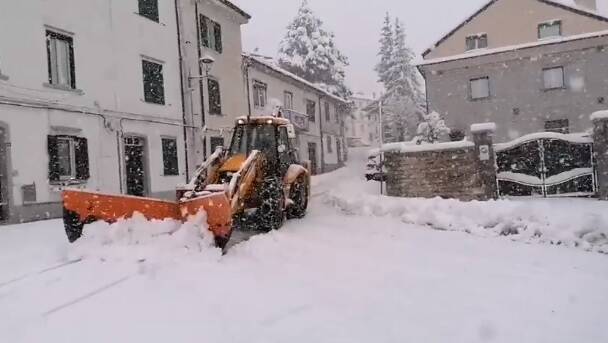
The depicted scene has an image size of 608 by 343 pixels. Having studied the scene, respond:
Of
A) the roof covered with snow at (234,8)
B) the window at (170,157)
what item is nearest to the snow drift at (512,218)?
the window at (170,157)

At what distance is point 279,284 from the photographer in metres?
5.47

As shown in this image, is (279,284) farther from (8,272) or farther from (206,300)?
(8,272)

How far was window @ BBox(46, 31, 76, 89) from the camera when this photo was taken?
43.3 ft

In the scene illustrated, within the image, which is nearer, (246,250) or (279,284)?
(279,284)

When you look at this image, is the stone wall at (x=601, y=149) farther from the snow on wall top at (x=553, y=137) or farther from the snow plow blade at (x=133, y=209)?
the snow plow blade at (x=133, y=209)

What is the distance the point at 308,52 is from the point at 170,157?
26.9 m

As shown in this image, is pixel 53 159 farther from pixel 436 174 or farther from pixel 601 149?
pixel 601 149

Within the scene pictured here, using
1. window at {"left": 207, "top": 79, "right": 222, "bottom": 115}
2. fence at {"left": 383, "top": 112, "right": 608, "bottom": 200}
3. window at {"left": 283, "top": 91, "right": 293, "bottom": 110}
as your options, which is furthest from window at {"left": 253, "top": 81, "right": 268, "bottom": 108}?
fence at {"left": 383, "top": 112, "right": 608, "bottom": 200}

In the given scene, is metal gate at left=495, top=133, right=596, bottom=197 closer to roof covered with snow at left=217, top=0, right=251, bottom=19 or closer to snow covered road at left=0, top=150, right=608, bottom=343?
snow covered road at left=0, top=150, right=608, bottom=343

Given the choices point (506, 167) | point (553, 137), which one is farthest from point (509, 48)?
point (506, 167)

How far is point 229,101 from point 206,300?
1808 cm

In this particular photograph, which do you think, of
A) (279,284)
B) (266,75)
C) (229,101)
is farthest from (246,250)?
(266,75)

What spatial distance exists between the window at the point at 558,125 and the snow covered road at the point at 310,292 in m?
19.2

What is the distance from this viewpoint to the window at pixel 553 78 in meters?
24.2
